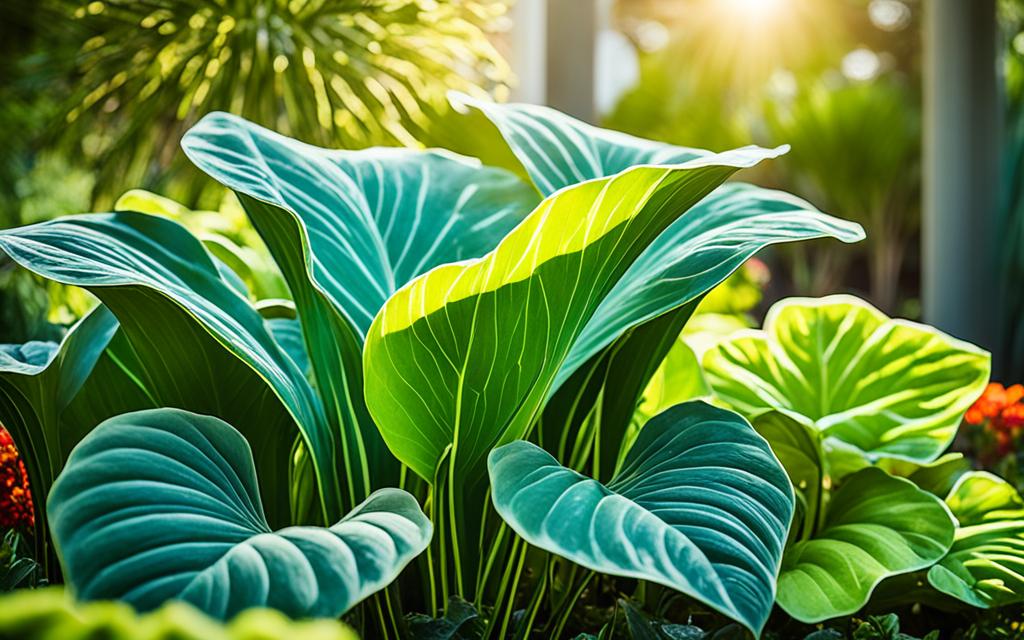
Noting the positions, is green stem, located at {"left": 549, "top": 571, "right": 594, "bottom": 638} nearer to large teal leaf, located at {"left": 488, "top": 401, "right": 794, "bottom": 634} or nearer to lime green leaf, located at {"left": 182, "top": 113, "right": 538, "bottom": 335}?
large teal leaf, located at {"left": 488, "top": 401, "right": 794, "bottom": 634}

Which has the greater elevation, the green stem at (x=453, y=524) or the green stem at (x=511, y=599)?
the green stem at (x=453, y=524)

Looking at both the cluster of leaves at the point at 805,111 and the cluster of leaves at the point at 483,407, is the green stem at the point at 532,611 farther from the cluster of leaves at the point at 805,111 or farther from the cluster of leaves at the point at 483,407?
the cluster of leaves at the point at 805,111

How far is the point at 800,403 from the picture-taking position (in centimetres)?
90

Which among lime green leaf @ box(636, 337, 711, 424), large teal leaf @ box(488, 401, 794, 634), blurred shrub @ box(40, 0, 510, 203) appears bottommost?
lime green leaf @ box(636, 337, 711, 424)

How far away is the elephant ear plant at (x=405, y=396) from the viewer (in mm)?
457

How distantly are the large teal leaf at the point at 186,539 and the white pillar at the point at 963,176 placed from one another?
1.78 meters

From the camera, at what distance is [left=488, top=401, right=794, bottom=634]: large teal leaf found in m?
0.46

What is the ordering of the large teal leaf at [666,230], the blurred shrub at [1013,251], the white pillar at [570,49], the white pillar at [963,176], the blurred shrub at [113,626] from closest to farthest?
the blurred shrub at [113,626] → the large teal leaf at [666,230] → the white pillar at [570,49] → the white pillar at [963,176] → the blurred shrub at [1013,251]

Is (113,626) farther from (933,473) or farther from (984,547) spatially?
(933,473)

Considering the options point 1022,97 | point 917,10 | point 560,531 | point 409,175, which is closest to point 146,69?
point 409,175

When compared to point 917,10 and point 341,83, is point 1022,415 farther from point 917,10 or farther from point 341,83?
point 917,10

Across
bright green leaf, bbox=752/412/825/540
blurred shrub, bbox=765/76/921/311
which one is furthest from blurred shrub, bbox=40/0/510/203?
blurred shrub, bbox=765/76/921/311

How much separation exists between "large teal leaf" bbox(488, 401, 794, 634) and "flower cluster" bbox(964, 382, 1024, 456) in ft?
2.00

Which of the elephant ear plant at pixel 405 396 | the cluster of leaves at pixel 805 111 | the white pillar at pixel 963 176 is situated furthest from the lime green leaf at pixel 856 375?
the cluster of leaves at pixel 805 111
